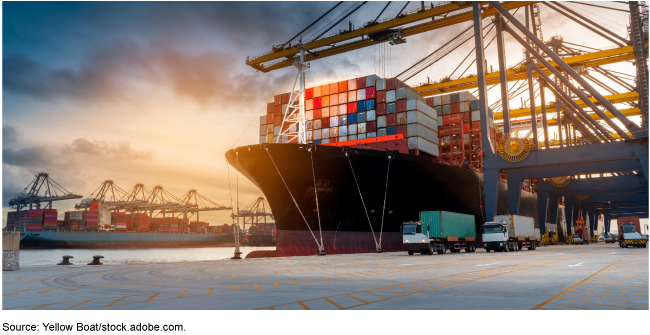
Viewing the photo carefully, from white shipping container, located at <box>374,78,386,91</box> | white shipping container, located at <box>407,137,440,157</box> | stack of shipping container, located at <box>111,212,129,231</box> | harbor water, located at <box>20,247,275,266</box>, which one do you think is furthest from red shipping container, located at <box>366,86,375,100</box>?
stack of shipping container, located at <box>111,212,129,231</box>

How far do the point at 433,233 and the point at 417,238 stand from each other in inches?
70.0

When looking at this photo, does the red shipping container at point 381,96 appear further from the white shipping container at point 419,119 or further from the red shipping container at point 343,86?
the red shipping container at point 343,86

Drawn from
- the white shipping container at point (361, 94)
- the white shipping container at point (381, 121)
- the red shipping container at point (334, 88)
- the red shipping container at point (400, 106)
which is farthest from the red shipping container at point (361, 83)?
the red shipping container at point (400, 106)

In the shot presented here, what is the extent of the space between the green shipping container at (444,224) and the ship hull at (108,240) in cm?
8260

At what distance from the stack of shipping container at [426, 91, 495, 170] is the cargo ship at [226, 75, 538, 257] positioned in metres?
0.15

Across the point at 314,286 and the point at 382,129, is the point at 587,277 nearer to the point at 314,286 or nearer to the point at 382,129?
the point at 314,286

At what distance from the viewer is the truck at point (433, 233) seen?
29.5m

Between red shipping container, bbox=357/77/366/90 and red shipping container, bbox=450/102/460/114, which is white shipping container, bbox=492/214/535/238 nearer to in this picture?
red shipping container, bbox=450/102/460/114

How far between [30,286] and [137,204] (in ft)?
331

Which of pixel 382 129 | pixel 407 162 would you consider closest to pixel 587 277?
pixel 407 162

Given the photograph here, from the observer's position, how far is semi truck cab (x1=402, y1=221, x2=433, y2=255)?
2941 centimetres

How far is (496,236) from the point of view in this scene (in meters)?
34.2

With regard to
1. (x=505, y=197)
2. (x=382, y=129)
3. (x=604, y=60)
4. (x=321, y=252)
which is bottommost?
(x=321, y=252)
